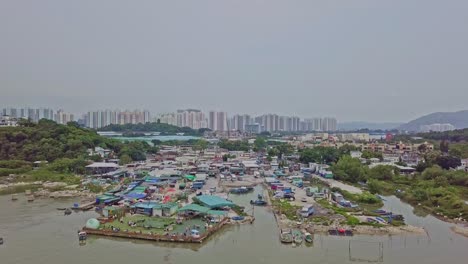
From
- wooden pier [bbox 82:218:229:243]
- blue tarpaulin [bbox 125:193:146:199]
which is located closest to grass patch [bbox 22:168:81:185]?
blue tarpaulin [bbox 125:193:146:199]

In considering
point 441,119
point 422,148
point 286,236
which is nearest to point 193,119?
point 422,148

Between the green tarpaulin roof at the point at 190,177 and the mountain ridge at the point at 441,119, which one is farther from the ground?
the mountain ridge at the point at 441,119

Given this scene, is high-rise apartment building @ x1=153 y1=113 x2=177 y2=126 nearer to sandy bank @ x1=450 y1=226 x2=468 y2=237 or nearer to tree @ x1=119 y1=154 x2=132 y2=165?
tree @ x1=119 y1=154 x2=132 y2=165

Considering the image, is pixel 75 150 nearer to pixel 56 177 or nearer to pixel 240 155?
pixel 56 177

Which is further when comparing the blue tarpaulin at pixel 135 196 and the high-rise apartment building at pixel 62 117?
the high-rise apartment building at pixel 62 117

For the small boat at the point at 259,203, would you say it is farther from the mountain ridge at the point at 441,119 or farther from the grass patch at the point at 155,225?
the mountain ridge at the point at 441,119

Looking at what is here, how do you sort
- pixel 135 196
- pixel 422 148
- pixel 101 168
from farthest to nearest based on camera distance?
pixel 422 148 < pixel 101 168 < pixel 135 196

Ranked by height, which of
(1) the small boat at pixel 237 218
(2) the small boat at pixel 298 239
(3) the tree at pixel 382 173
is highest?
(3) the tree at pixel 382 173

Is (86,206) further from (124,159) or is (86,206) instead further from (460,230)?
(460,230)

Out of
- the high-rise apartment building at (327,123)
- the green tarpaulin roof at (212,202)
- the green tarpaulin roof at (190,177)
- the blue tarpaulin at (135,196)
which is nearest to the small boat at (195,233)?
the green tarpaulin roof at (212,202)
